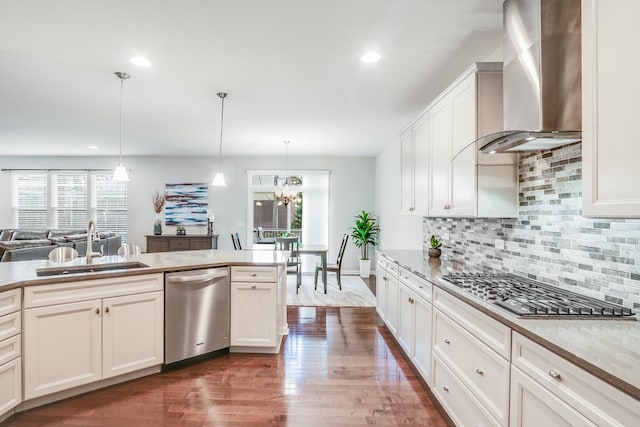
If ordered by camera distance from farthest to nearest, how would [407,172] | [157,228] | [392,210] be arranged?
1. [157,228]
2. [392,210]
3. [407,172]

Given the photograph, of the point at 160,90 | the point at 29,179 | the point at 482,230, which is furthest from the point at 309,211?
the point at 29,179

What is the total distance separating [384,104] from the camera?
11.9 ft

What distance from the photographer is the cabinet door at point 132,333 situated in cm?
231

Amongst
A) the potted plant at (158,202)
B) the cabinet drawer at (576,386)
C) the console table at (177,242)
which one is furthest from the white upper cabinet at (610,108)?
the potted plant at (158,202)

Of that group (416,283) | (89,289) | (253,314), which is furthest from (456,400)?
(89,289)

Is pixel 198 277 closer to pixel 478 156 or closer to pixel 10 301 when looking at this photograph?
pixel 10 301

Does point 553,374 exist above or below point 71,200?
below

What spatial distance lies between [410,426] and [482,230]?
5.36 feet

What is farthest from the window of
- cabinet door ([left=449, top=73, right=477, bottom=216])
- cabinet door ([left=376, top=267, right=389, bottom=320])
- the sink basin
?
cabinet door ([left=449, top=73, right=477, bottom=216])

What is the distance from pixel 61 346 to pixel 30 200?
7.00 m

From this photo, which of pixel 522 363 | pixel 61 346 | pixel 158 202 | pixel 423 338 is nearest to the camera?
pixel 522 363

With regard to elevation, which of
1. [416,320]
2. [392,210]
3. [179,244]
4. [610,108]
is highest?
[610,108]

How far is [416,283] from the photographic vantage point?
8.35ft

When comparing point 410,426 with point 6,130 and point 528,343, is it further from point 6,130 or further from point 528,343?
point 6,130
